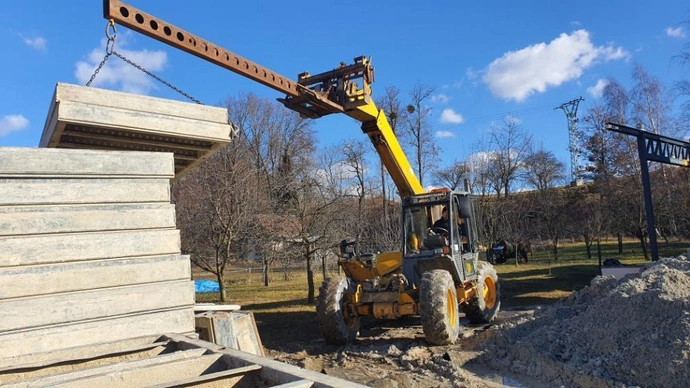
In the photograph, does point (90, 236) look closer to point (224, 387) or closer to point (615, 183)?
point (224, 387)

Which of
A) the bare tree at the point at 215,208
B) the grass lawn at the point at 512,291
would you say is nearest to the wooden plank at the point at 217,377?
the bare tree at the point at 215,208

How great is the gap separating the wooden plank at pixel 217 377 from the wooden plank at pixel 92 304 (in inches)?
49.4

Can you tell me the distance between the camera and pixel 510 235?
1177 inches

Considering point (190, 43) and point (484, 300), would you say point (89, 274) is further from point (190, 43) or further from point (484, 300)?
point (484, 300)

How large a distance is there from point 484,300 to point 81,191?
9805 millimetres

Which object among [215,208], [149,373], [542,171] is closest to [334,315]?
[215,208]

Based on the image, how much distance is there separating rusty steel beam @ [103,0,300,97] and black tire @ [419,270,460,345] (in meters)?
3.95

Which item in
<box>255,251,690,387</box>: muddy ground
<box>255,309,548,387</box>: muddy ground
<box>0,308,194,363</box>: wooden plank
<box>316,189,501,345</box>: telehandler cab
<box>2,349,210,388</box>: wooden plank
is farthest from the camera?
<box>316,189,501,345</box>: telehandler cab

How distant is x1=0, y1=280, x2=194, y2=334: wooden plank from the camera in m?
3.29

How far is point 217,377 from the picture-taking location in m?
2.71

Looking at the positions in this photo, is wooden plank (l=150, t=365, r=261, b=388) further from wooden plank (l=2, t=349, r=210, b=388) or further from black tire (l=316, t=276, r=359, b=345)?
black tire (l=316, t=276, r=359, b=345)

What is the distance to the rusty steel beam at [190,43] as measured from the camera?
17.0 ft

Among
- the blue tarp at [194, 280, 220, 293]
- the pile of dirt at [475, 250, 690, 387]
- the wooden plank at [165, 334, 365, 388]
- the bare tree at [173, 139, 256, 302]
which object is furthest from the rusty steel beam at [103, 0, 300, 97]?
the blue tarp at [194, 280, 220, 293]

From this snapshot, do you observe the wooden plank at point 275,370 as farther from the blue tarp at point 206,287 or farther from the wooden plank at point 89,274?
the blue tarp at point 206,287
